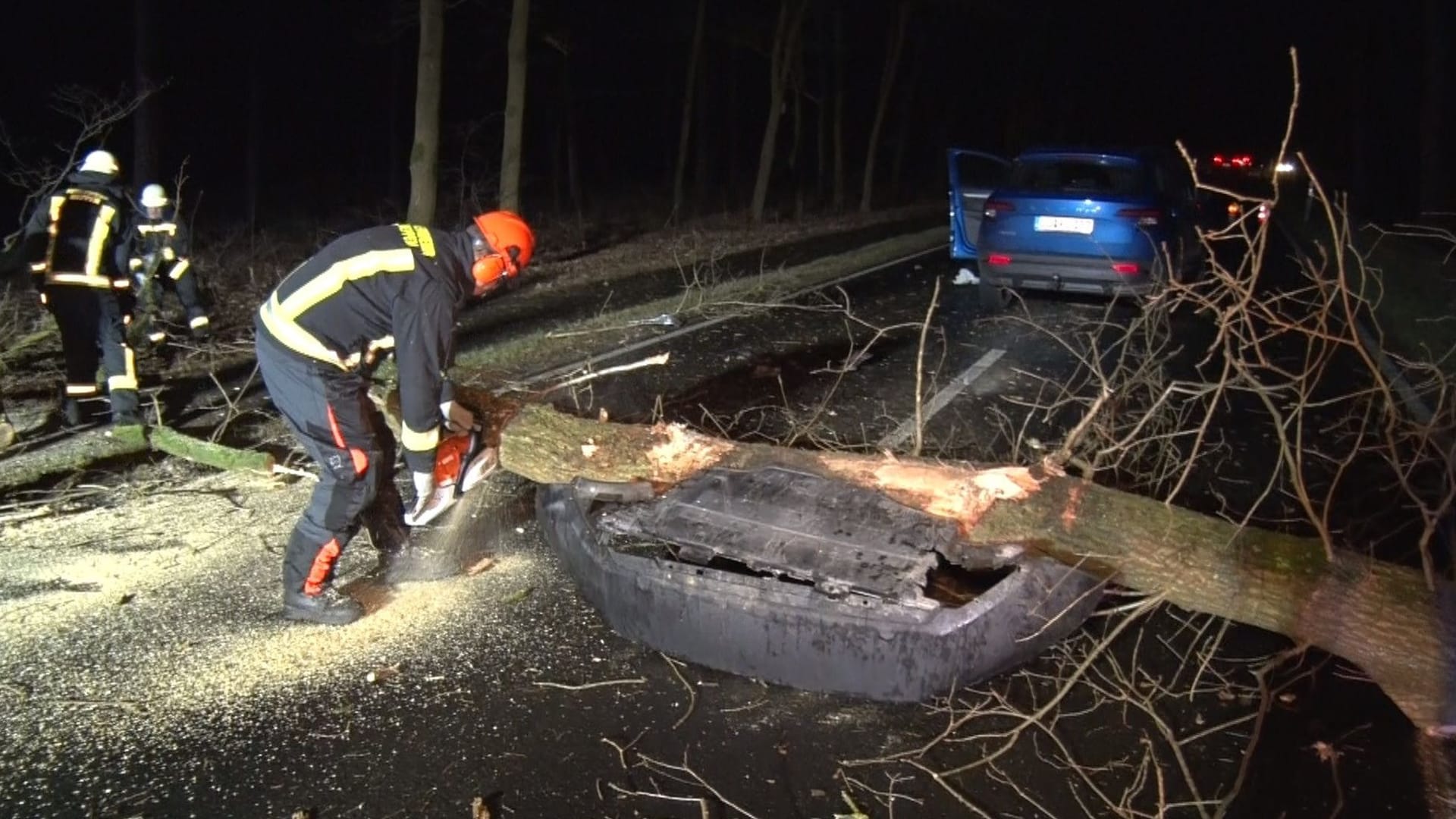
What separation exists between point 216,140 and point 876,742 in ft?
114

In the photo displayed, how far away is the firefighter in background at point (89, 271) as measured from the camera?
228 inches

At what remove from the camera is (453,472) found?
4285 millimetres

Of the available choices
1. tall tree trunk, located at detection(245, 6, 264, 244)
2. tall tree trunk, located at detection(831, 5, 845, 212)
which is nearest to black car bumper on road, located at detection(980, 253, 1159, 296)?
tall tree trunk, located at detection(831, 5, 845, 212)

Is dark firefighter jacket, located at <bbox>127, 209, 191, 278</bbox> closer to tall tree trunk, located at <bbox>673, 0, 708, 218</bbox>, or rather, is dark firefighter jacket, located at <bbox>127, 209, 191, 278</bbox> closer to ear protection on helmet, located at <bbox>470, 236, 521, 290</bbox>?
ear protection on helmet, located at <bbox>470, 236, 521, 290</bbox>

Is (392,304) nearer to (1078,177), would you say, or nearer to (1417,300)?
(1078,177)

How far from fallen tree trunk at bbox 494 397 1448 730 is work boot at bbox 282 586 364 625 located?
1.26 meters

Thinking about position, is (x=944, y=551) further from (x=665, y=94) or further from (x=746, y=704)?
(x=665, y=94)

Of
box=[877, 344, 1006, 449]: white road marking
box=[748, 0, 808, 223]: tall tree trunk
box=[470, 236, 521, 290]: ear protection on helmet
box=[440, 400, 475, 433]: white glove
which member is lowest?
Answer: box=[877, 344, 1006, 449]: white road marking

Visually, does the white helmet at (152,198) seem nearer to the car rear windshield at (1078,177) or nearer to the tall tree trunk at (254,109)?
the car rear windshield at (1078,177)

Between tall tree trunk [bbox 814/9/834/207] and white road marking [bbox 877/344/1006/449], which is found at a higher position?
tall tree trunk [bbox 814/9/834/207]

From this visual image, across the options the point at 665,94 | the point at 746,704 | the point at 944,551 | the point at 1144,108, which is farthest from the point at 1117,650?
the point at 1144,108

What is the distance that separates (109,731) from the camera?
10.3 ft

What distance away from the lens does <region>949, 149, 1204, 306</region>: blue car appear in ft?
29.2

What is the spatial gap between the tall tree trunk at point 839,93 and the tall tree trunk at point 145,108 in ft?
47.7
